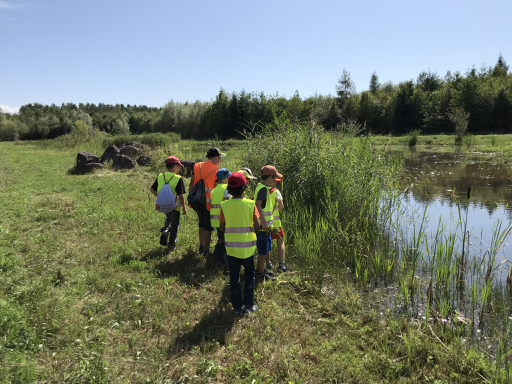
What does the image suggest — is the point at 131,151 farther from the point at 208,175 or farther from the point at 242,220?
the point at 242,220

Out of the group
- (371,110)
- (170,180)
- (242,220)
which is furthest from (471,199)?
(371,110)

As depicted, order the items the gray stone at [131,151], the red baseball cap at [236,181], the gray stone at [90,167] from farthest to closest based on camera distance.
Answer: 1. the gray stone at [131,151]
2. the gray stone at [90,167]
3. the red baseball cap at [236,181]

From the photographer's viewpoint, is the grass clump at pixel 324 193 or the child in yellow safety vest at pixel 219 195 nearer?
the child in yellow safety vest at pixel 219 195

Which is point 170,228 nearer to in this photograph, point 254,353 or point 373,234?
point 254,353

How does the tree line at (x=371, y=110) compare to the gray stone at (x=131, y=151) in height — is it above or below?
above

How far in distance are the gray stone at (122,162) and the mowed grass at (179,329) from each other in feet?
34.6

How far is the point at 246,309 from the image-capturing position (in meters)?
3.87

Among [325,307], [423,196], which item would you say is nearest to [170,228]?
[325,307]

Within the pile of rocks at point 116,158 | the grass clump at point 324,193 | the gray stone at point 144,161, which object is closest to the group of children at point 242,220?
the grass clump at point 324,193

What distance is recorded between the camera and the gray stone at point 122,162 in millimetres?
15945

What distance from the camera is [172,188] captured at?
547 centimetres

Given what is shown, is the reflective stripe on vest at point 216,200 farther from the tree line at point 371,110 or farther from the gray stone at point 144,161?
the tree line at point 371,110

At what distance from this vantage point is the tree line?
36.0 meters

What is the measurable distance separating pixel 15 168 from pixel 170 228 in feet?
47.9
